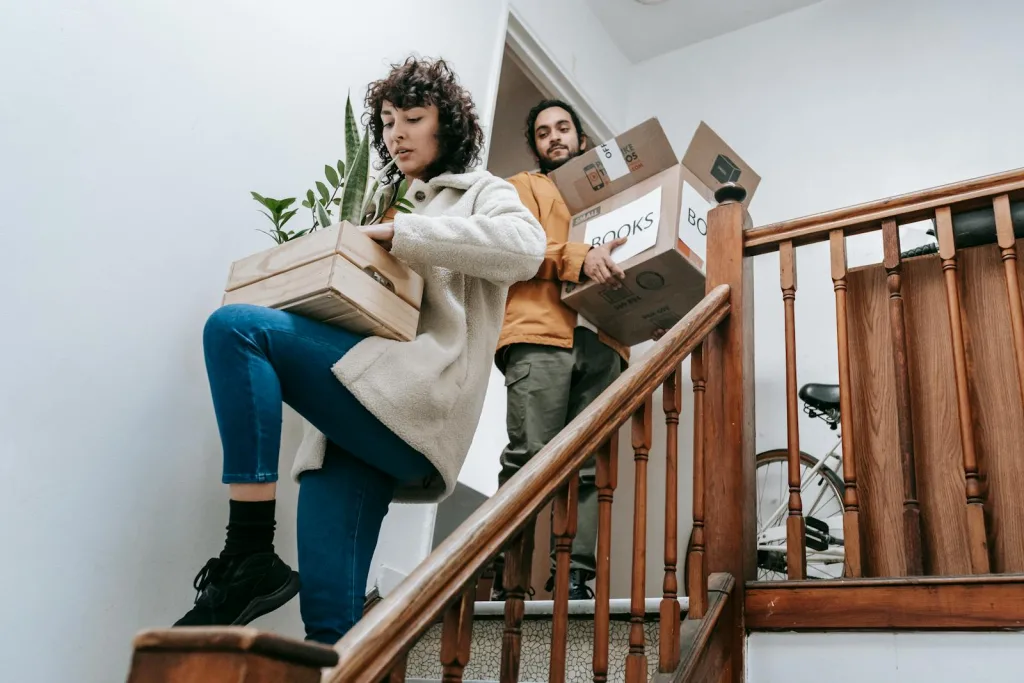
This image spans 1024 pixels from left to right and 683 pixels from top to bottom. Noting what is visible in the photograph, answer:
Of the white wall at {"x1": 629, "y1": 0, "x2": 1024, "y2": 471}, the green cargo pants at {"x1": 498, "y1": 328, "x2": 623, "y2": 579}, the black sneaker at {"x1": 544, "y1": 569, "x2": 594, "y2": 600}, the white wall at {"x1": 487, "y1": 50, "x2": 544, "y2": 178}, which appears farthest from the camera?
the white wall at {"x1": 487, "y1": 50, "x2": 544, "y2": 178}

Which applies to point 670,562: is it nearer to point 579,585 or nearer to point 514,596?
point 514,596

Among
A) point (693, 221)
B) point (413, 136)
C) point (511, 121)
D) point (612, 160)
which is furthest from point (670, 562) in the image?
point (511, 121)

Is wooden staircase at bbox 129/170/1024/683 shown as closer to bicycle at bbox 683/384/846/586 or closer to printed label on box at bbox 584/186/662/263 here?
printed label on box at bbox 584/186/662/263

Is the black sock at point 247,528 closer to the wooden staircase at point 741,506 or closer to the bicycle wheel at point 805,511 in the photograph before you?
the wooden staircase at point 741,506

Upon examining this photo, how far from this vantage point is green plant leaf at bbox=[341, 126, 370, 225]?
1769 millimetres

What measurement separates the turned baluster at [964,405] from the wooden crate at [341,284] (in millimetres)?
991

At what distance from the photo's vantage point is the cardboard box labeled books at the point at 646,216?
240cm

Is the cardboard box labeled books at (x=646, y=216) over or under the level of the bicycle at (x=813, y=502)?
over

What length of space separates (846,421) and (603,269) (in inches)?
32.6

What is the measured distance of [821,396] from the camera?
10.1 ft

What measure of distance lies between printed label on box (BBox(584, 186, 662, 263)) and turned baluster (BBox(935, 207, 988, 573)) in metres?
0.76

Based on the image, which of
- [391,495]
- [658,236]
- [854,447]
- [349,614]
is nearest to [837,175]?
[658,236]

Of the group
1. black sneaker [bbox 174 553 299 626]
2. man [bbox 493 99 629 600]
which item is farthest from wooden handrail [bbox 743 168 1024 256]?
black sneaker [bbox 174 553 299 626]

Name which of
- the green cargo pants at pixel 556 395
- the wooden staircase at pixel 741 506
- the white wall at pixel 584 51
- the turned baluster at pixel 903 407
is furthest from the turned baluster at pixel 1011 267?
the white wall at pixel 584 51
